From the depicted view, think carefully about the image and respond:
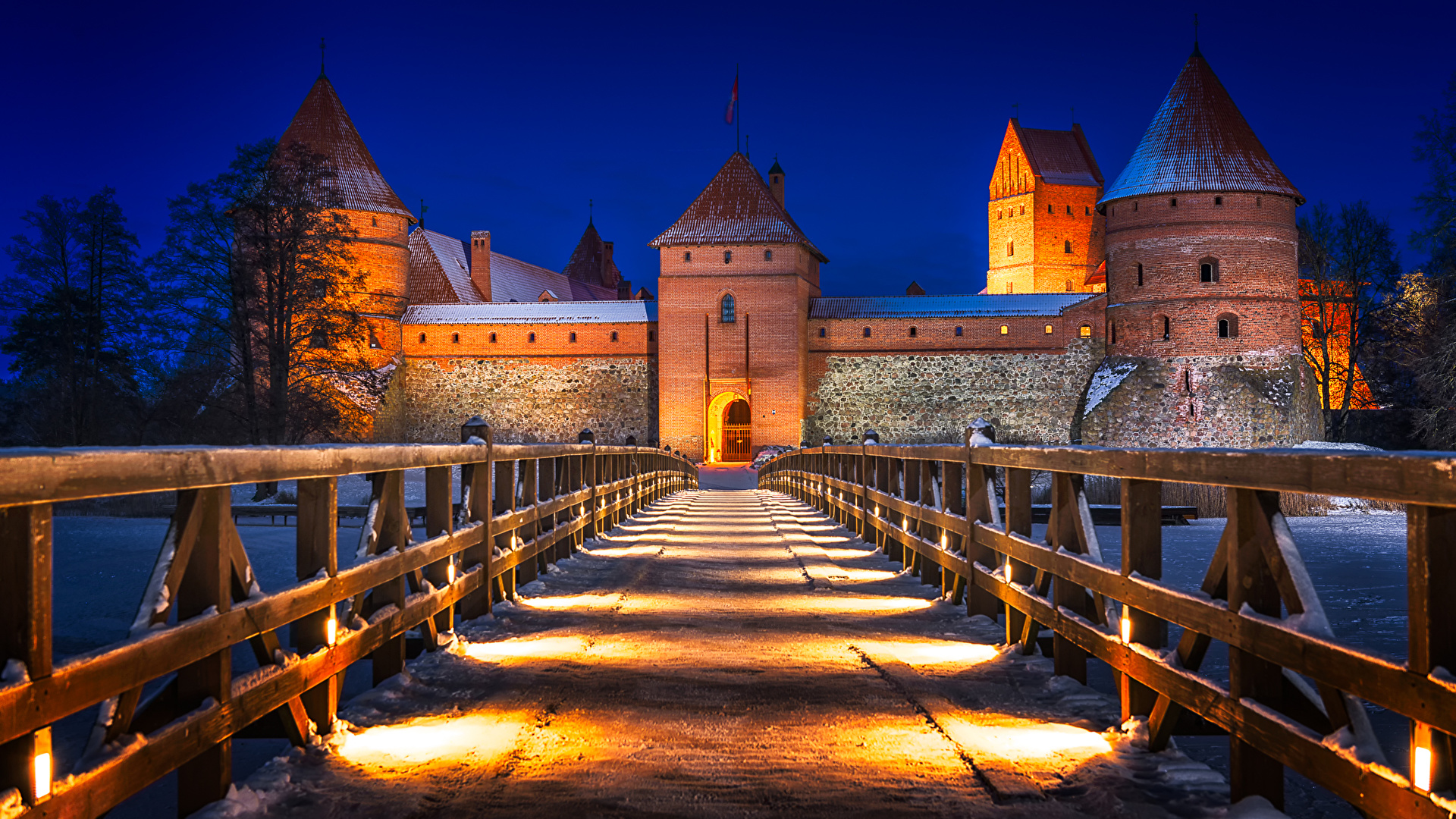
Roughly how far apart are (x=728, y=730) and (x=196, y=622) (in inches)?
74.8

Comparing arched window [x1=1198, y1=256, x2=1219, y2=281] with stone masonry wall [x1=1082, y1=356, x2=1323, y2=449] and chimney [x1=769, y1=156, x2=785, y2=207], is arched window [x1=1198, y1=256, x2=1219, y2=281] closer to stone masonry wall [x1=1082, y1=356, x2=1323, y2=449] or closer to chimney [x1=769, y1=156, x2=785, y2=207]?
stone masonry wall [x1=1082, y1=356, x2=1323, y2=449]

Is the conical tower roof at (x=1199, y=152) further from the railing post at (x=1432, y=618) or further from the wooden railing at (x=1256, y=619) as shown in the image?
the railing post at (x=1432, y=618)

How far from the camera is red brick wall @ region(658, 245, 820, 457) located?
1676 inches

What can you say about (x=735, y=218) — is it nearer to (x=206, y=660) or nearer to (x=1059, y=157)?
(x=1059, y=157)

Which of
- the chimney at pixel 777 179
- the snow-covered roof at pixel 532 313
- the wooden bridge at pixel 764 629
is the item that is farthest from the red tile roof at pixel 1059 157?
the wooden bridge at pixel 764 629

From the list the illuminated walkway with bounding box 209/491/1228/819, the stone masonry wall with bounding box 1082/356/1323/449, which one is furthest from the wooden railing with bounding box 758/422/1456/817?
the stone masonry wall with bounding box 1082/356/1323/449

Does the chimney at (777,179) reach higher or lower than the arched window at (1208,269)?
higher

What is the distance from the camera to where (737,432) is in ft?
148

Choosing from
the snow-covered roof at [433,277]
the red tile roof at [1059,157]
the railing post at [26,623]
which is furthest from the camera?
the red tile roof at [1059,157]

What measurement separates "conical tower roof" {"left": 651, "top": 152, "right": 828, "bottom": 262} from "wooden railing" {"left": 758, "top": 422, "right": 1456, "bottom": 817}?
37932 millimetres

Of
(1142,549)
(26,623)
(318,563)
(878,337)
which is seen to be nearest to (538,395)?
(878,337)

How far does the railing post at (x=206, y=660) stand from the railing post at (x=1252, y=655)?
2819 millimetres

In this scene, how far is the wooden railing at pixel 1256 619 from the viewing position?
2.09 m

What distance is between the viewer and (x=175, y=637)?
2.60 meters
